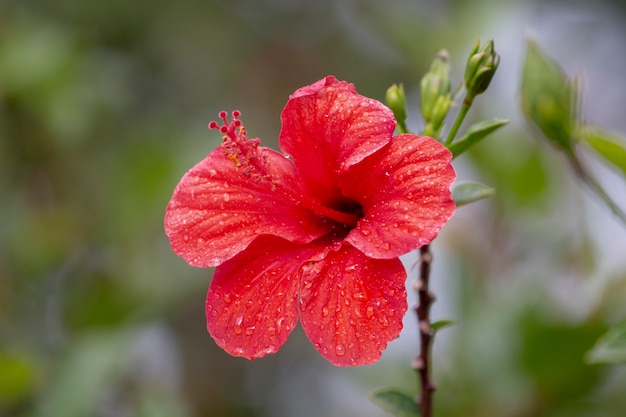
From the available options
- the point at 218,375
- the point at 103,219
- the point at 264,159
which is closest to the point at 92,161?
the point at 103,219

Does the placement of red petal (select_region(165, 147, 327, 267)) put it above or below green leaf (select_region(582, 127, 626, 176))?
below

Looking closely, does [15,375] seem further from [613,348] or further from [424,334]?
[613,348]

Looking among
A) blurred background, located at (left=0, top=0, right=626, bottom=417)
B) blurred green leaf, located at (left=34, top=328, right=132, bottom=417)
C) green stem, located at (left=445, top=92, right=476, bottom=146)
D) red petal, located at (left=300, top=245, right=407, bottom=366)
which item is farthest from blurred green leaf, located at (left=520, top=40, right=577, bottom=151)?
blurred green leaf, located at (left=34, top=328, right=132, bottom=417)

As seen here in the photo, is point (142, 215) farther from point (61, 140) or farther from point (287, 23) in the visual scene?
point (287, 23)

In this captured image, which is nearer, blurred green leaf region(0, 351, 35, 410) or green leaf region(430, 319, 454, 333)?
green leaf region(430, 319, 454, 333)

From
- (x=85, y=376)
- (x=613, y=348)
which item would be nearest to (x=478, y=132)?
(x=613, y=348)

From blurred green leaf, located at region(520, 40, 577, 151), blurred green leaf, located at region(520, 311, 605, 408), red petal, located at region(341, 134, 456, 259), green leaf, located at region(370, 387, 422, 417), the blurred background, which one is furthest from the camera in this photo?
the blurred background

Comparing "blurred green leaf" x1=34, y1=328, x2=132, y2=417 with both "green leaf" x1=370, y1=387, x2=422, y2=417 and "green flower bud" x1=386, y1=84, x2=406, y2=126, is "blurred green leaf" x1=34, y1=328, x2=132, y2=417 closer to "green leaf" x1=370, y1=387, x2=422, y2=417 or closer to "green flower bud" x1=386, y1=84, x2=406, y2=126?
"green leaf" x1=370, y1=387, x2=422, y2=417

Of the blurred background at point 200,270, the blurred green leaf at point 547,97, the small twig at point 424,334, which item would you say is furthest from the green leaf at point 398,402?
the blurred background at point 200,270
